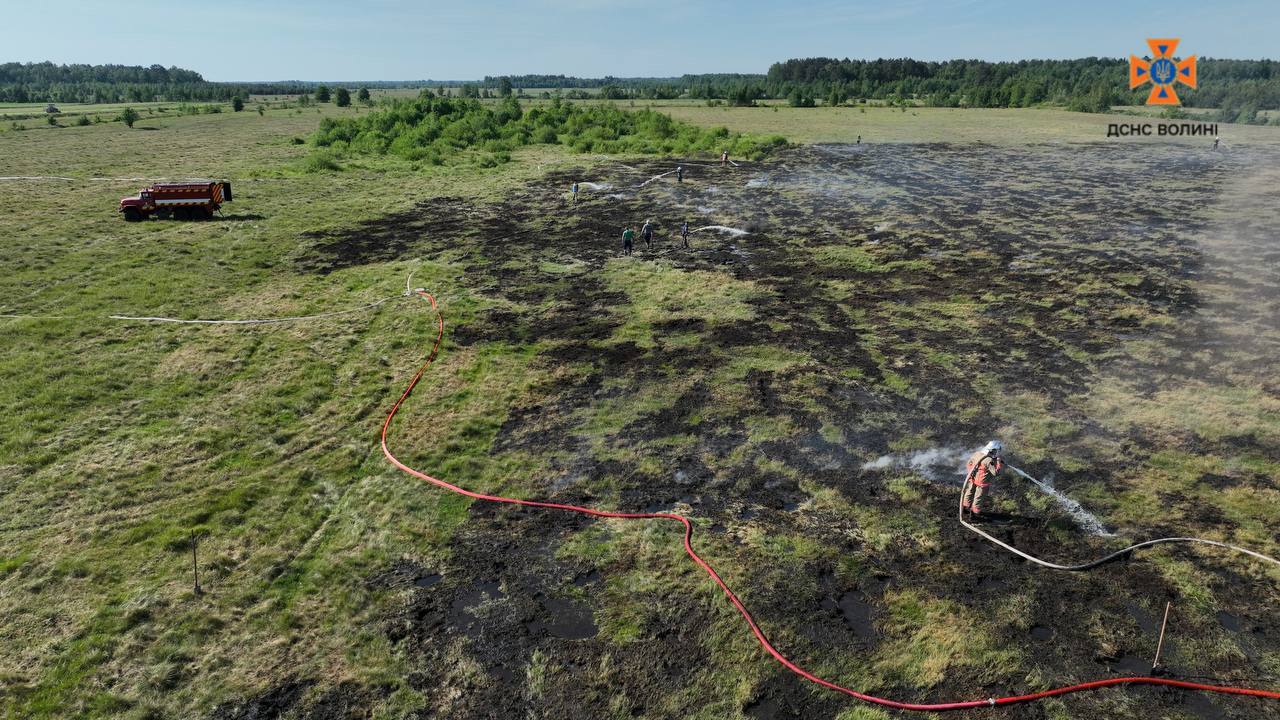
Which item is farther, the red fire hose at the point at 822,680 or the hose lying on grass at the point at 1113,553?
the hose lying on grass at the point at 1113,553

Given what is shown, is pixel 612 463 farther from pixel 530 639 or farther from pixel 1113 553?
pixel 1113 553

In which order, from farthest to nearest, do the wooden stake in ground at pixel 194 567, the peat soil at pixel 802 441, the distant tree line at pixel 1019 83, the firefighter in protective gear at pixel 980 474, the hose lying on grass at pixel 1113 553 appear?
the distant tree line at pixel 1019 83, the firefighter in protective gear at pixel 980 474, the hose lying on grass at pixel 1113 553, the wooden stake in ground at pixel 194 567, the peat soil at pixel 802 441

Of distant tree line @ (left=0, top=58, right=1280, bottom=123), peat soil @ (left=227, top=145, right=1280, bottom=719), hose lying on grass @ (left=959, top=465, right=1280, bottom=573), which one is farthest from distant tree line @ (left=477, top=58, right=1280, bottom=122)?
hose lying on grass @ (left=959, top=465, right=1280, bottom=573)

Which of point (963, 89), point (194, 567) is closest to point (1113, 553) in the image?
point (194, 567)

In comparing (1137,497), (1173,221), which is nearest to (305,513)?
(1137,497)

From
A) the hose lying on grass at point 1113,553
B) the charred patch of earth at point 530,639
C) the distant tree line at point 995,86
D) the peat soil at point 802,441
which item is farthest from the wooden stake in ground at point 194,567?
the distant tree line at point 995,86

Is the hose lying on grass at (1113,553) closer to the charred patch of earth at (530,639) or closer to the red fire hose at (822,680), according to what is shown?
the red fire hose at (822,680)

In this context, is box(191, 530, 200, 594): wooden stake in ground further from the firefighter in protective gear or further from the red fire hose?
the firefighter in protective gear
